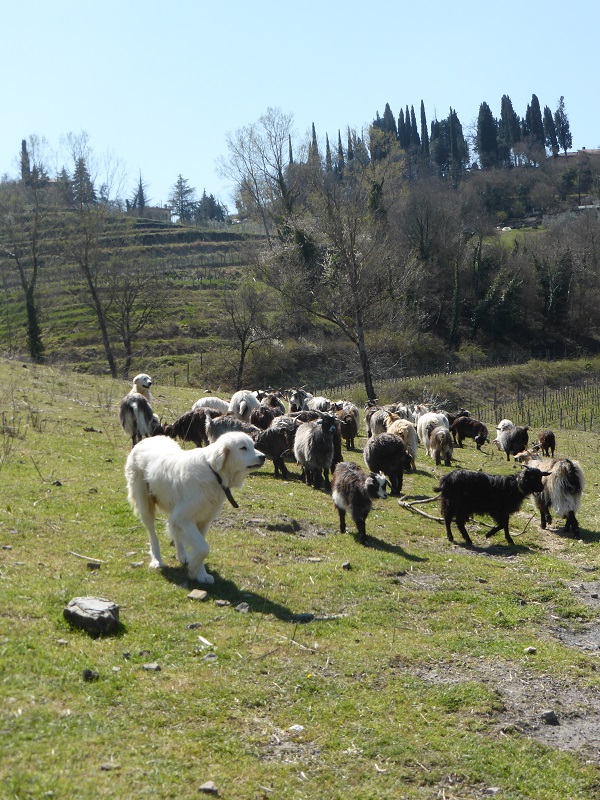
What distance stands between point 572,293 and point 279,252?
32123 millimetres

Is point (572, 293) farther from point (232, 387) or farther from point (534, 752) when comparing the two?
point (534, 752)

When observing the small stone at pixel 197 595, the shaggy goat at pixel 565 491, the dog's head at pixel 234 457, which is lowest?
the shaggy goat at pixel 565 491

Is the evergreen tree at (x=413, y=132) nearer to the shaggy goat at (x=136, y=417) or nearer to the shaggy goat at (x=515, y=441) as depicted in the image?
the shaggy goat at (x=515, y=441)

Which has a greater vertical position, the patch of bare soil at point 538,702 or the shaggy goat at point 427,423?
the shaggy goat at point 427,423

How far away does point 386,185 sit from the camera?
74.9 metres

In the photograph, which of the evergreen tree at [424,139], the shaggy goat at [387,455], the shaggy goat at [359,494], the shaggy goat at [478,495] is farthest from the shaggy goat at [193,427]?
the evergreen tree at [424,139]

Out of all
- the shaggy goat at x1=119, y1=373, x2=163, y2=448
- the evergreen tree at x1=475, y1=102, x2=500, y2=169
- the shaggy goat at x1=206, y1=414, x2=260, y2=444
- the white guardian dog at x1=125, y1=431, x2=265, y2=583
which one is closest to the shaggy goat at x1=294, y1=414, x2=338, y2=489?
the shaggy goat at x1=206, y1=414, x2=260, y2=444

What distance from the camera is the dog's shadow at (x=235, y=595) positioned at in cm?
795

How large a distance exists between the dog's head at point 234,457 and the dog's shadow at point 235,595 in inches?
45.1

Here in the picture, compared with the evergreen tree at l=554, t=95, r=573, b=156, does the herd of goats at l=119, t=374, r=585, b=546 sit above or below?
below

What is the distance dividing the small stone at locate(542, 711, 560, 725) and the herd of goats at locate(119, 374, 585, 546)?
530 cm

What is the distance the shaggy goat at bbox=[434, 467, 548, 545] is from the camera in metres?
12.7

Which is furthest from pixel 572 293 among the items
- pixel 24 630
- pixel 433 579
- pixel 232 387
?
pixel 24 630

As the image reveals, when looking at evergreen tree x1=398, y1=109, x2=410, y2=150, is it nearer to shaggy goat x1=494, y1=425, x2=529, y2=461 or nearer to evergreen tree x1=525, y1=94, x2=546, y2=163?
evergreen tree x1=525, y1=94, x2=546, y2=163
